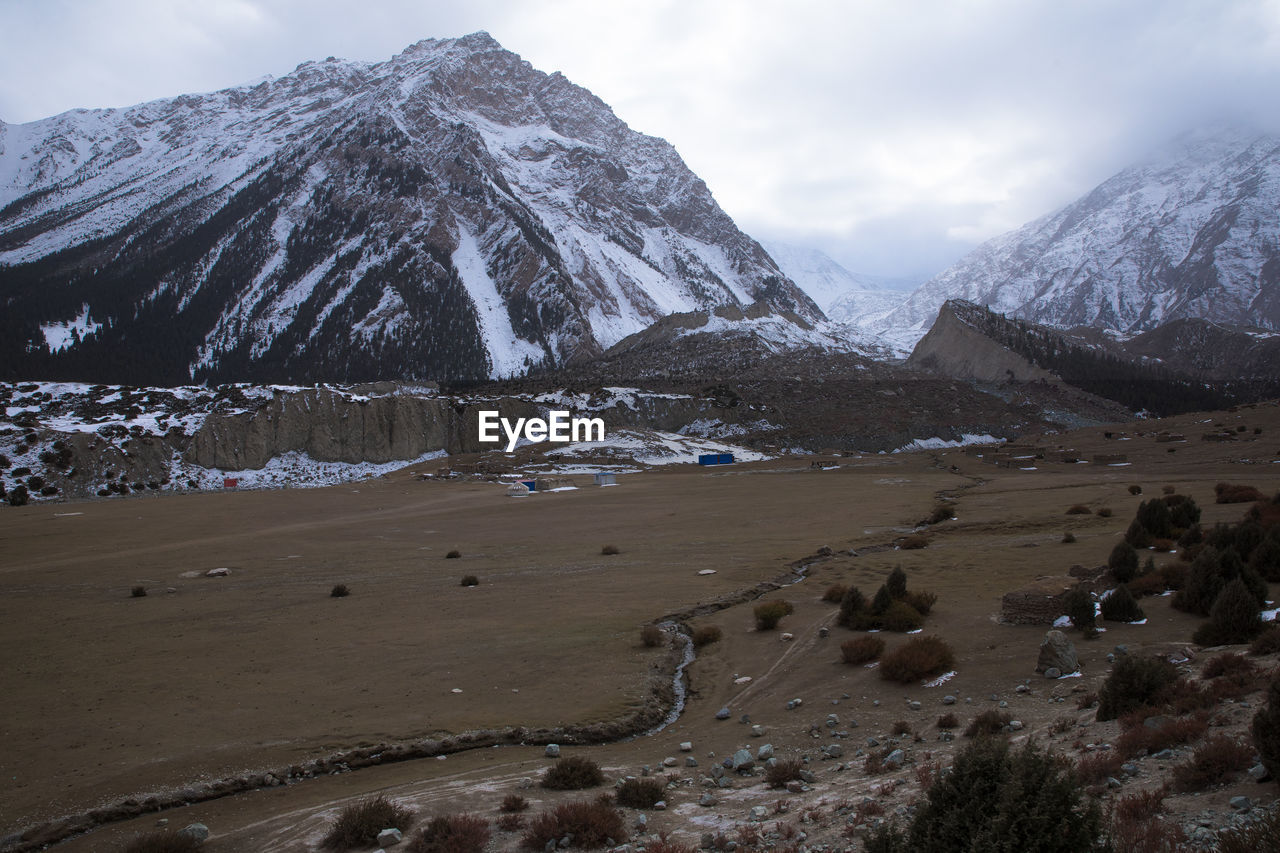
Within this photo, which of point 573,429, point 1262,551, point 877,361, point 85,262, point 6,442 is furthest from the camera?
point 85,262

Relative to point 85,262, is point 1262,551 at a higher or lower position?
lower

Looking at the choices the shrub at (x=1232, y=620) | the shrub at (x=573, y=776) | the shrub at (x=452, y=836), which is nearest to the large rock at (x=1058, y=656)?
the shrub at (x=1232, y=620)

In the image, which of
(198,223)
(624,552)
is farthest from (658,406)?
(198,223)

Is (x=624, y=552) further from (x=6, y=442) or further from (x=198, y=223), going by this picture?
(x=198, y=223)

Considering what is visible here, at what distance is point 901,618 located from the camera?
47.0 ft

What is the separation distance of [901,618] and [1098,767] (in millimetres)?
7878

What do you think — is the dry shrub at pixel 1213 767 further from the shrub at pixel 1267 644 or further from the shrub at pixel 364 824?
the shrub at pixel 364 824

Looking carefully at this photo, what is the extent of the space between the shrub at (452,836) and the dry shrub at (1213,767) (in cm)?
624

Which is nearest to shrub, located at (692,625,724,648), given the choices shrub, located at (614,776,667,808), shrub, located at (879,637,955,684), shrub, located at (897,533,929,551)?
shrub, located at (879,637,955,684)

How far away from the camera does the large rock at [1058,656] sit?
34.4ft

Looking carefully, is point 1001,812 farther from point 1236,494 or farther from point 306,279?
point 306,279

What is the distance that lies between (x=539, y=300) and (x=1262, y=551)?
6794 inches

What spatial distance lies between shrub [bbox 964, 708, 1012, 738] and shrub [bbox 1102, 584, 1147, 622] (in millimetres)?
5181

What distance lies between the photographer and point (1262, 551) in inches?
533
